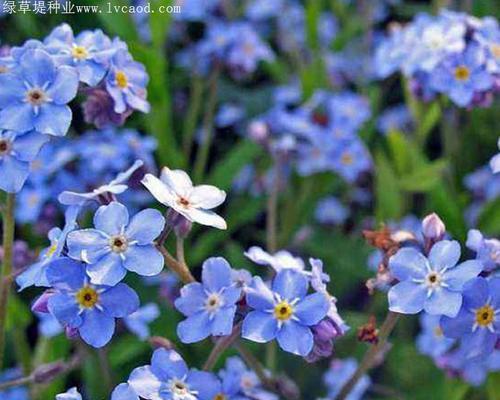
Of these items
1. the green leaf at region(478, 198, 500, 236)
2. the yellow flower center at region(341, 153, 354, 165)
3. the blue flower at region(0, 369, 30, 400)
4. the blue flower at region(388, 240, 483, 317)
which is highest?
the blue flower at region(388, 240, 483, 317)

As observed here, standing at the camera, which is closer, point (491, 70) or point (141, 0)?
point (491, 70)

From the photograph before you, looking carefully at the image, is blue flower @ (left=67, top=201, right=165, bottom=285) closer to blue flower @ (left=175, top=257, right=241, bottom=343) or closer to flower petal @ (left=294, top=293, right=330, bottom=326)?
blue flower @ (left=175, top=257, right=241, bottom=343)

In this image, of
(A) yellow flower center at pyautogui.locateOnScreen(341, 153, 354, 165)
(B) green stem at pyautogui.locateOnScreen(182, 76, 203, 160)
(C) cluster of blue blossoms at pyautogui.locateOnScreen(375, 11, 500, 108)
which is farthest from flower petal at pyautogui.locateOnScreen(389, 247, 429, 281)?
(B) green stem at pyautogui.locateOnScreen(182, 76, 203, 160)

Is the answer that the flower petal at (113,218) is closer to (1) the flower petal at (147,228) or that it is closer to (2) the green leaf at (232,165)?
(1) the flower petal at (147,228)

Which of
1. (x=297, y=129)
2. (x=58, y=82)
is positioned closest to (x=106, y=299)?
(x=58, y=82)

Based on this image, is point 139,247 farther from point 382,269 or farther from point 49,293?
point 382,269
